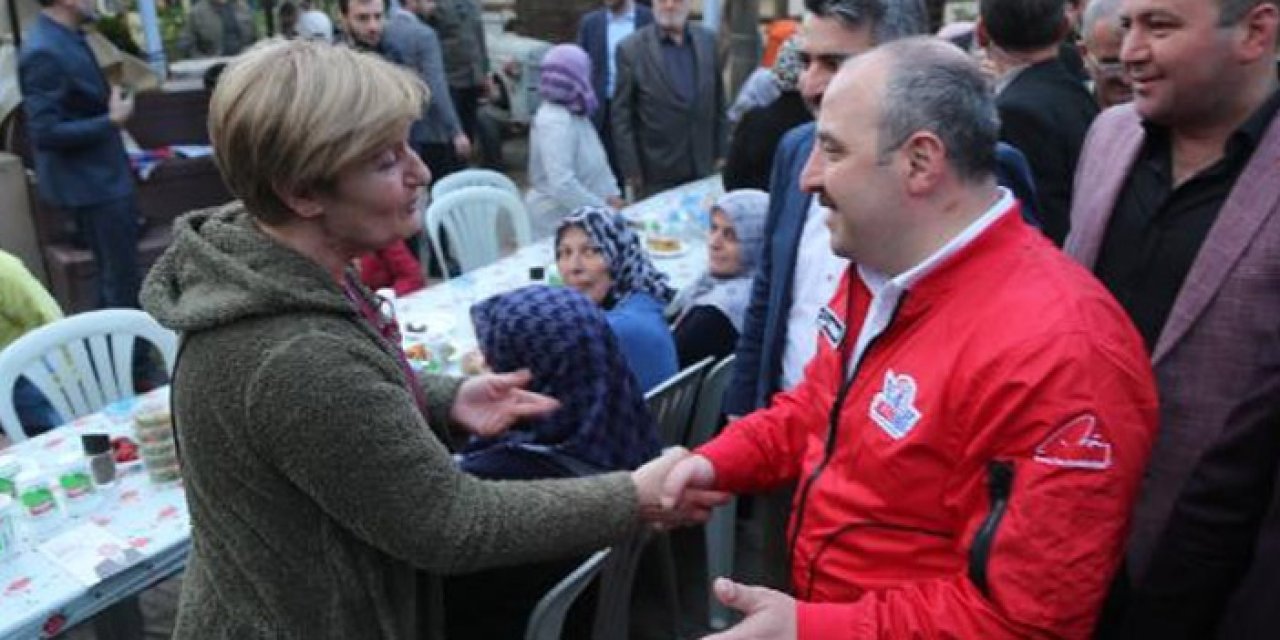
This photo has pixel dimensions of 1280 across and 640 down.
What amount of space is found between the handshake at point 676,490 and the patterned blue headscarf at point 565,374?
523mm

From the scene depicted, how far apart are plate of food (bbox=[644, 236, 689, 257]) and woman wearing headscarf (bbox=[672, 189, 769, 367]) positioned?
68cm

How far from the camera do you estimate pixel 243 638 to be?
4.68 ft

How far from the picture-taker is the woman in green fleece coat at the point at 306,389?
1317 mm

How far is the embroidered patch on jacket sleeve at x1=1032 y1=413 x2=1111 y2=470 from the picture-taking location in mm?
1148

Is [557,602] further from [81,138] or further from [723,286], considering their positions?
[81,138]

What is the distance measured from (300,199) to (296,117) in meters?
0.12

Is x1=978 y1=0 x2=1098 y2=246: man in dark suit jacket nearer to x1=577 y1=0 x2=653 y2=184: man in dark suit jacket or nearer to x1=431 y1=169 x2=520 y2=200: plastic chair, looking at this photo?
x1=431 y1=169 x2=520 y2=200: plastic chair

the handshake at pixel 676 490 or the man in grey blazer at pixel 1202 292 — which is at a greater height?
the man in grey blazer at pixel 1202 292

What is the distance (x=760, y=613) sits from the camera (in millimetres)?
1311

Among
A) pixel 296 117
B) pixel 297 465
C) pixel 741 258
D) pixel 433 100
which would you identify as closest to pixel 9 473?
pixel 297 465

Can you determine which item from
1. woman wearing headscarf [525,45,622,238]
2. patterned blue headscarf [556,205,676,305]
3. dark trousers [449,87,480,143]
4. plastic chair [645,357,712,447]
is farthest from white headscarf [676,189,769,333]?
dark trousers [449,87,480,143]

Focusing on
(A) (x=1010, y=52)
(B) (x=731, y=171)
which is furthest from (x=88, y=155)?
(A) (x=1010, y=52)

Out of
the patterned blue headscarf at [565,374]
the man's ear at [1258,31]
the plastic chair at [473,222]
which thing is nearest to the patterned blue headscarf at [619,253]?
the patterned blue headscarf at [565,374]

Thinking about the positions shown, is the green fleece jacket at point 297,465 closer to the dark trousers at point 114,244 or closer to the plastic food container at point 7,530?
the plastic food container at point 7,530
